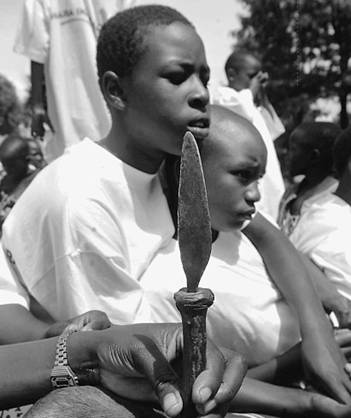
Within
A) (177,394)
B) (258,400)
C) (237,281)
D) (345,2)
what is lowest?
(345,2)

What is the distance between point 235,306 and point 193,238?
1082 mm

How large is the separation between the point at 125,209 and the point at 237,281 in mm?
410

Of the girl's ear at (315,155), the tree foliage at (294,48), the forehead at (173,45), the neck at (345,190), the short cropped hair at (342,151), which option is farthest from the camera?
the tree foliage at (294,48)

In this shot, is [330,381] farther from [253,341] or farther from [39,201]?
[39,201]

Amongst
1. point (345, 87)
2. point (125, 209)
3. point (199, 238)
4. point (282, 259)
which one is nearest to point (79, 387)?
point (199, 238)

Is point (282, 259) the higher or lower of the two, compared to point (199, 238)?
lower

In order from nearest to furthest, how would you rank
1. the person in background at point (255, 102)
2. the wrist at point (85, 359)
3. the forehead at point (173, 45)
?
the wrist at point (85, 359) → the forehead at point (173, 45) → the person in background at point (255, 102)

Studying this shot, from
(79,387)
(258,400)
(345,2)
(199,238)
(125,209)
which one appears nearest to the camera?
(199,238)

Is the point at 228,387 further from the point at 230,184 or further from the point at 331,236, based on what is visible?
the point at 331,236

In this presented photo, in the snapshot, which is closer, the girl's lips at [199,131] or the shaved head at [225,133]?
the girl's lips at [199,131]

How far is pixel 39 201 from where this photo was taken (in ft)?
6.91

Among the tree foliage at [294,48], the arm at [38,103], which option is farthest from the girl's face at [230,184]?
the tree foliage at [294,48]

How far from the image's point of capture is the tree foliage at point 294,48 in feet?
87.2

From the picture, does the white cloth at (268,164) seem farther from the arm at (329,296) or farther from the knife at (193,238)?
the knife at (193,238)
